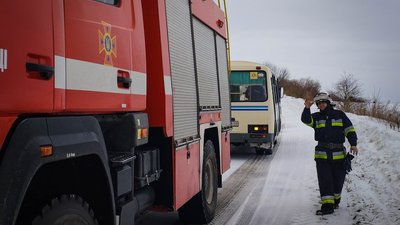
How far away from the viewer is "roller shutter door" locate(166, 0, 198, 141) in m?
4.41

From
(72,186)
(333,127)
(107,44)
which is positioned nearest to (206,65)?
(333,127)

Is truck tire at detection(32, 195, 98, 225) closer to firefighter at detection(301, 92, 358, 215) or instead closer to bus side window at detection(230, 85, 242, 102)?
firefighter at detection(301, 92, 358, 215)

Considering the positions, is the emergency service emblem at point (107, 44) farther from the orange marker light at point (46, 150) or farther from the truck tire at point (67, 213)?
the truck tire at point (67, 213)

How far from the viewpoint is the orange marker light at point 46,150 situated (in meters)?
2.37

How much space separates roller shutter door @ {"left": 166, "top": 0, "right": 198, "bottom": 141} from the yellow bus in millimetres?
7793

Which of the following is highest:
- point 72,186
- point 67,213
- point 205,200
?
→ point 72,186

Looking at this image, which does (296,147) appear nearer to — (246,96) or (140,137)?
(246,96)

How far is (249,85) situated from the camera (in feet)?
43.5

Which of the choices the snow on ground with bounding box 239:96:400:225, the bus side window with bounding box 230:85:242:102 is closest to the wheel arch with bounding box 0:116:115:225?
the snow on ground with bounding box 239:96:400:225

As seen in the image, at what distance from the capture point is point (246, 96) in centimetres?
1327

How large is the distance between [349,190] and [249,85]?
236 inches

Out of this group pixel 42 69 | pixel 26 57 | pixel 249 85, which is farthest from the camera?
pixel 249 85

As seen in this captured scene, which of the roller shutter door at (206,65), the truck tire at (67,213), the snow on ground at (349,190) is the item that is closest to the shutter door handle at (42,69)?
the truck tire at (67,213)

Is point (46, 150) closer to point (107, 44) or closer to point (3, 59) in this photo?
point (3, 59)
